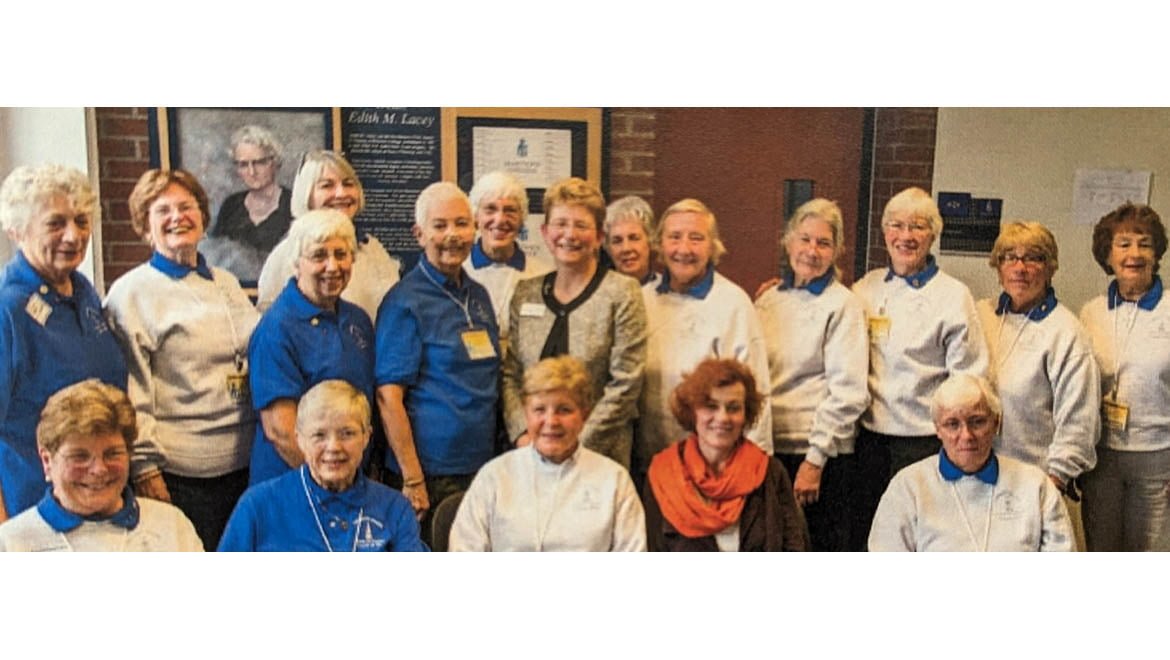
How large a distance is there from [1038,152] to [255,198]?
197 centimetres

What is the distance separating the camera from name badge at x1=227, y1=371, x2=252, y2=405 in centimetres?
276

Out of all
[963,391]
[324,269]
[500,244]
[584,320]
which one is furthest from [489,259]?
[963,391]

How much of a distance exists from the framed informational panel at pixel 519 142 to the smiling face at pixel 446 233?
0.06 metres

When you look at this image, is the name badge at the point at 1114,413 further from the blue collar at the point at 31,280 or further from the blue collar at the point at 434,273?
the blue collar at the point at 31,280

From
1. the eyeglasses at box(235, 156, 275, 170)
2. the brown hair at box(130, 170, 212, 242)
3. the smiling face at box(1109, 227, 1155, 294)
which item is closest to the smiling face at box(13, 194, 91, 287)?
the brown hair at box(130, 170, 212, 242)

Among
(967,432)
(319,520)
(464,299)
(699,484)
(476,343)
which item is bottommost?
(319,520)

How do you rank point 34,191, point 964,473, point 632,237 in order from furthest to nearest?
point 964,473, point 632,237, point 34,191

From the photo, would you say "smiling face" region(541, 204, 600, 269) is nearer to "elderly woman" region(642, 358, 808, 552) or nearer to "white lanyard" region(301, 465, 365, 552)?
"elderly woman" region(642, 358, 808, 552)

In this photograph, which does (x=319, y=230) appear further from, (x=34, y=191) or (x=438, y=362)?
(x=34, y=191)

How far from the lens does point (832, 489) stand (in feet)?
9.46

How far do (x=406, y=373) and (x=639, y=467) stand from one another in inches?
25.1

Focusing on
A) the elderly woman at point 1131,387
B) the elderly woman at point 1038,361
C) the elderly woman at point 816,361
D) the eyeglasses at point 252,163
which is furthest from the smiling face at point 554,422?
the elderly woman at point 1131,387

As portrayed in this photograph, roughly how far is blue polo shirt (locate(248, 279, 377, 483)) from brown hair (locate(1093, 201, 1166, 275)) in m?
1.89

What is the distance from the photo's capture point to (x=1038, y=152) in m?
2.81
